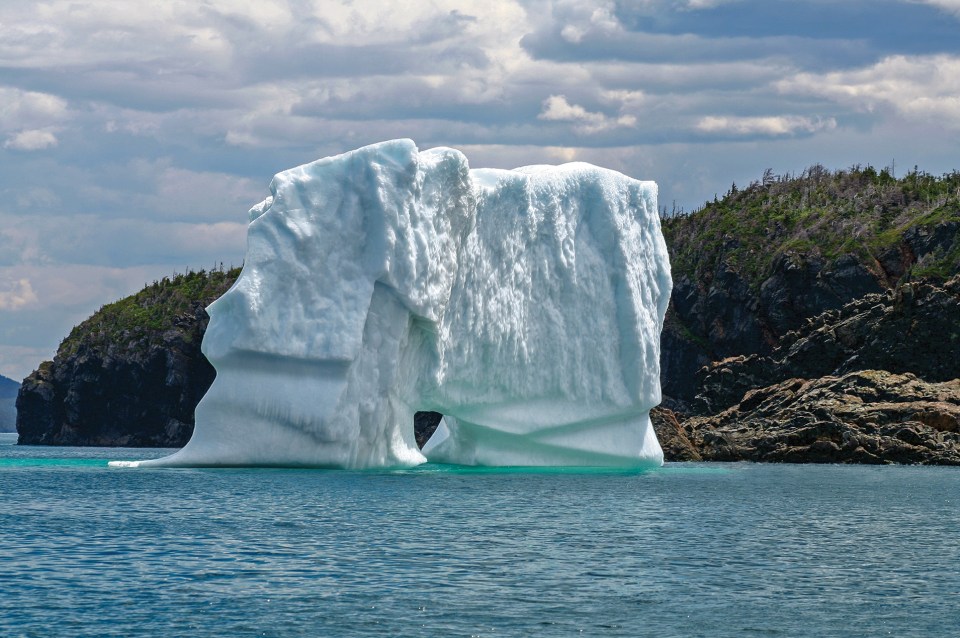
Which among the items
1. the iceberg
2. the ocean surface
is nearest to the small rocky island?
the iceberg

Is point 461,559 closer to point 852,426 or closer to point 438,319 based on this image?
point 438,319

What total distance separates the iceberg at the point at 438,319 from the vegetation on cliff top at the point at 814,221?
123 feet

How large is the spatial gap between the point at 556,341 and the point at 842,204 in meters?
53.8

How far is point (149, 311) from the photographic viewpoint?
368 feet

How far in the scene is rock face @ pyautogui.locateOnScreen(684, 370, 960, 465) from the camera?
5694 cm

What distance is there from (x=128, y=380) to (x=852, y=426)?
65.0 meters

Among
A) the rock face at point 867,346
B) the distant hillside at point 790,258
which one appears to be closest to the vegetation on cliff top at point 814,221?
the distant hillside at point 790,258

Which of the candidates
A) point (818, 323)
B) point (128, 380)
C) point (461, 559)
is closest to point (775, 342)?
point (818, 323)

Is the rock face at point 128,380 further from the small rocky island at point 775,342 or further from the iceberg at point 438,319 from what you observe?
the iceberg at point 438,319

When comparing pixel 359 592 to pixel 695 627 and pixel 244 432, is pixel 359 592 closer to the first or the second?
pixel 695 627

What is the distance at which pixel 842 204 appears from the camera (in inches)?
3625

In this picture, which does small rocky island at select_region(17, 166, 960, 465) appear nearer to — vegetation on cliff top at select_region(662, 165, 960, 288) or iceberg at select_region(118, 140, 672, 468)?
vegetation on cliff top at select_region(662, 165, 960, 288)

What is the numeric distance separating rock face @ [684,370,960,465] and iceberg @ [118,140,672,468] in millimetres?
15221

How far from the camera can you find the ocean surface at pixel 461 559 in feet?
54.7
